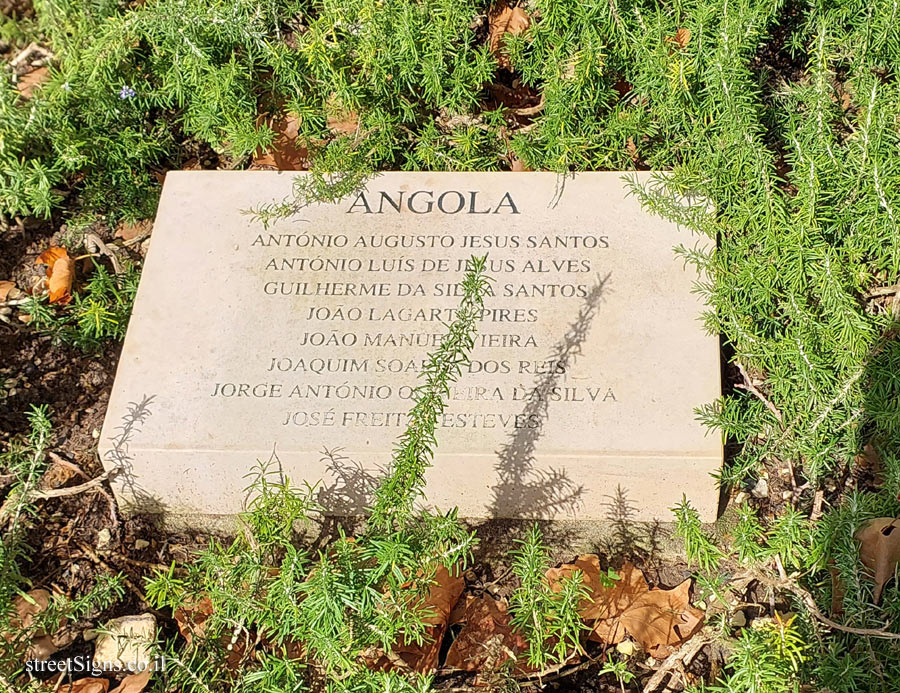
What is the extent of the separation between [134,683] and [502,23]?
3.02 m

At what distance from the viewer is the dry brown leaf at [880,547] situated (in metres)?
2.64

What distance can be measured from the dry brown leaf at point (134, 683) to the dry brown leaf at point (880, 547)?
2.10 metres

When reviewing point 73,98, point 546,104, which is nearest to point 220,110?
point 73,98

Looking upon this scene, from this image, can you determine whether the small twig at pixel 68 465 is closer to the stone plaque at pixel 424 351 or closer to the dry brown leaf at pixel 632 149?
the stone plaque at pixel 424 351

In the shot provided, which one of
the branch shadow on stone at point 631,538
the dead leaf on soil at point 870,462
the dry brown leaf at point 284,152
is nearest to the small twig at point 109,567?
the branch shadow on stone at point 631,538

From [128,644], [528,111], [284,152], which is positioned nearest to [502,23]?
[528,111]

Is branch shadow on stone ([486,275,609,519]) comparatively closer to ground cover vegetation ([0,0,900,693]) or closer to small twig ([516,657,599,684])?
ground cover vegetation ([0,0,900,693])

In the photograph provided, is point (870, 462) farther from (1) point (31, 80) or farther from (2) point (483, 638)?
(1) point (31, 80)

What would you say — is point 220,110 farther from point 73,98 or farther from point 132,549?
point 132,549

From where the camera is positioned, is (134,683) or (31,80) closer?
(134,683)

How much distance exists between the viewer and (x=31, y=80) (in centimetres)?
457

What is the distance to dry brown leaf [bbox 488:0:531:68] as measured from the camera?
13.1ft

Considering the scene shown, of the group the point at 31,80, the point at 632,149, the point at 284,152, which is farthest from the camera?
the point at 31,80

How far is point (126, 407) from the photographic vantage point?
299cm
